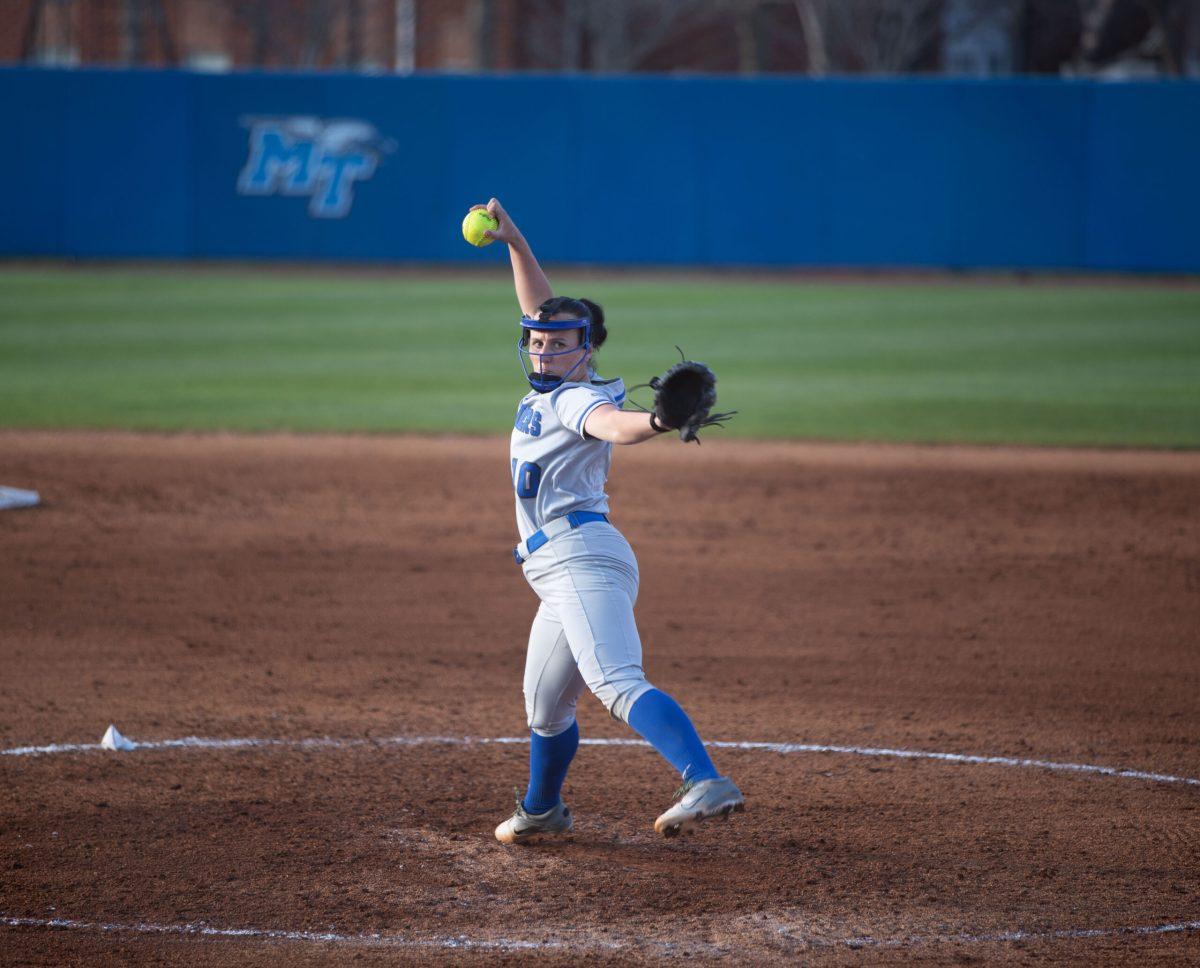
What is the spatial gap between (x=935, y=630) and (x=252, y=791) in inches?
141

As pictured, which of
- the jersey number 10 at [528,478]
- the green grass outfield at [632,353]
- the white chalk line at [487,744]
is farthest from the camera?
the green grass outfield at [632,353]

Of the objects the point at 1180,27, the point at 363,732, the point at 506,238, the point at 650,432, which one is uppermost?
the point at 1180,27

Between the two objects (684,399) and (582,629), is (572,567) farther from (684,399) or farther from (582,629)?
(684,399)

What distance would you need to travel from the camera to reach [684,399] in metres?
3.70

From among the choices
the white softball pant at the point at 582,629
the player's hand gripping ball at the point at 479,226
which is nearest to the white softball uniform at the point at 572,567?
the white softball pant at the point at 582,629

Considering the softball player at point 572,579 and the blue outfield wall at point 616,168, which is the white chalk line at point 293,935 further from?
the blue outfield wall at point 616,168

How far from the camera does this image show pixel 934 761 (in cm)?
540

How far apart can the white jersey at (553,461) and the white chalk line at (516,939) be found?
1186mm

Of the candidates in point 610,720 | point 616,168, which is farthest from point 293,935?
point 616,168

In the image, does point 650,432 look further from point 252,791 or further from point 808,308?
point 808,308

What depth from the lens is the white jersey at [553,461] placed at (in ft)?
13.9

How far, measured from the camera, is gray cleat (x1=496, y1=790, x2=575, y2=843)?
4.55 metres


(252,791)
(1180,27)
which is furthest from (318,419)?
(1180,27)

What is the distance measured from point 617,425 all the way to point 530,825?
1404 mm
